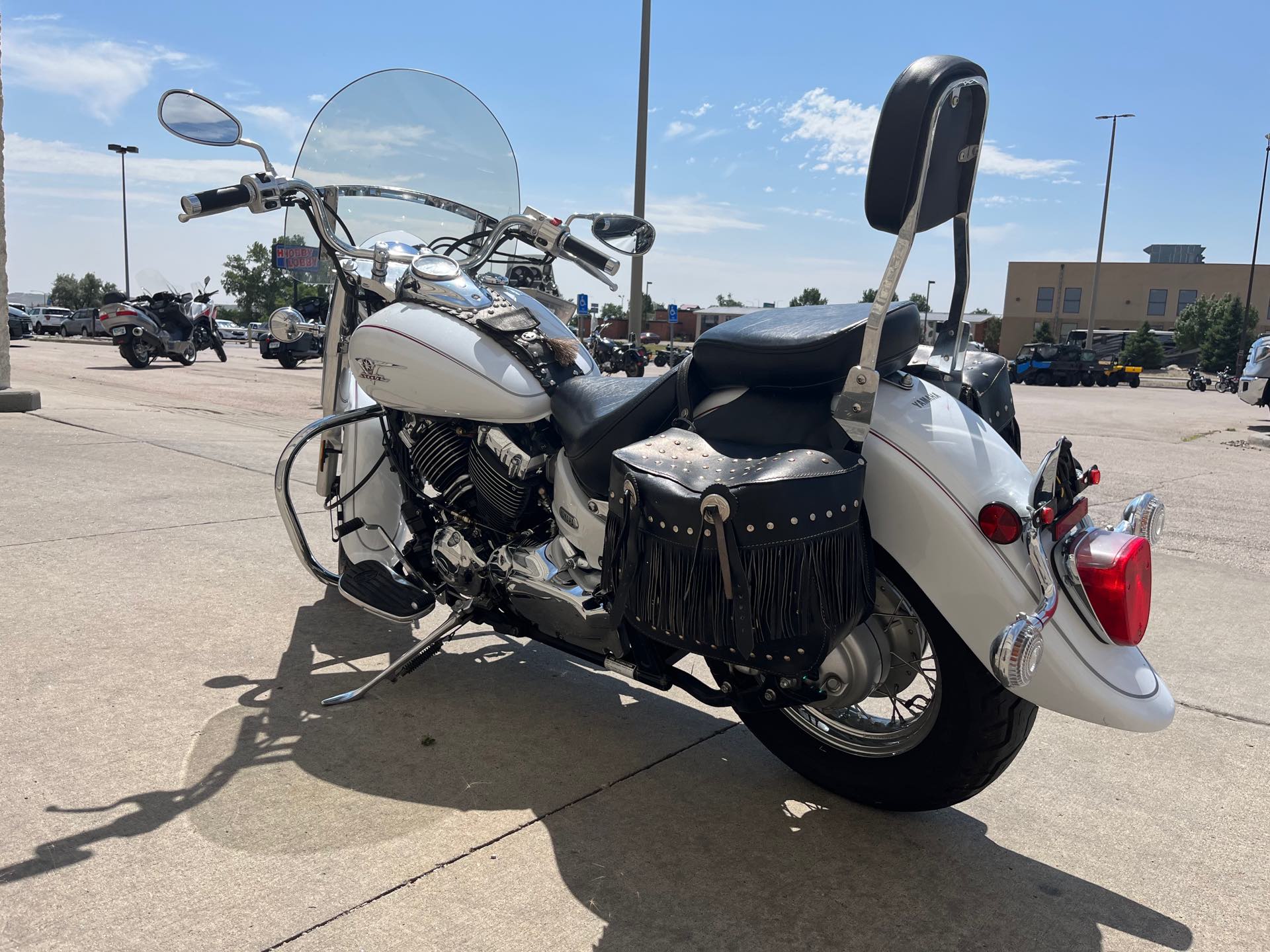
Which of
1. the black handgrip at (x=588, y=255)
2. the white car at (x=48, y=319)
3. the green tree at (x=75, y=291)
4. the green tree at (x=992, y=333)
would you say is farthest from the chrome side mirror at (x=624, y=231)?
the green tree at (x=75, y=291)

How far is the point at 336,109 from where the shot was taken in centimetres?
353

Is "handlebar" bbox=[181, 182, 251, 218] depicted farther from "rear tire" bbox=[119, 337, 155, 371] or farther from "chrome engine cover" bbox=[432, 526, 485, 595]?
"rear tire" bbox=[119, 337, 155, 371]

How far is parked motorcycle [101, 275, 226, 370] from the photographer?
17.7 m

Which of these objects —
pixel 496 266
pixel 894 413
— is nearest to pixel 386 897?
pixel 894 413

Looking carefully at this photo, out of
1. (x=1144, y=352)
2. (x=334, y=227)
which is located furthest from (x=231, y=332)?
(x=334, y=227)

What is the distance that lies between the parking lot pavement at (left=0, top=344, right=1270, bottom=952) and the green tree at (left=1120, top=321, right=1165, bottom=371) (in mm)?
50421

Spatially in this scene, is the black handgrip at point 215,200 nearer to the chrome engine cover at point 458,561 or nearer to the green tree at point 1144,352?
the chrome engine cover at point 458,561

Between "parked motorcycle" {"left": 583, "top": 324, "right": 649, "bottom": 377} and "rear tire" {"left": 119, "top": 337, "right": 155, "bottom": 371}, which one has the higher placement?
"parked motorcycle" {"left": 583, "top": 324, "right": 649, "bottom": 377}

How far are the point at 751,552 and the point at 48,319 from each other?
56.9 m

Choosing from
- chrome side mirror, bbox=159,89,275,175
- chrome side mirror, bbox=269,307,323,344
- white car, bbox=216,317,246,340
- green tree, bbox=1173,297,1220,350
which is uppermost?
green tree, bbox=1173,297,1220,350

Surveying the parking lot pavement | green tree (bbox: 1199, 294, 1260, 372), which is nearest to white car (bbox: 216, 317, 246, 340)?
the parking lot pavement

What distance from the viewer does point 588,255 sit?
3.45 m

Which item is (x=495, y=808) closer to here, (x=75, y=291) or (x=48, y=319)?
(x=48, y=319)

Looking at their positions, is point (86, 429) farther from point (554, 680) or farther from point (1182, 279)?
point (1182, 279)
